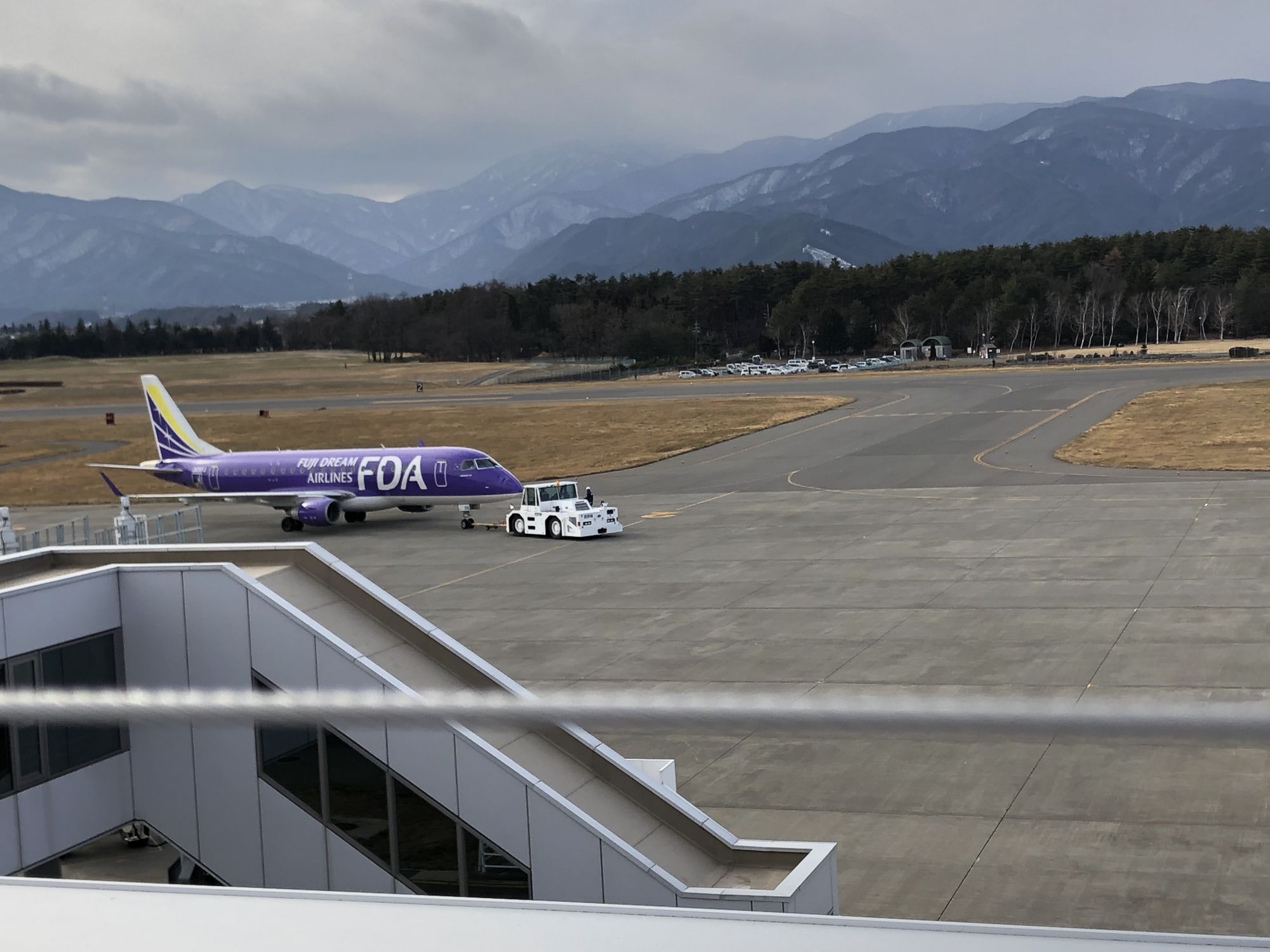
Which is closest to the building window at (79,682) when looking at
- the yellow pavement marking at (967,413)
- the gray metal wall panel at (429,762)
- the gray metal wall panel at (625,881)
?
the gray metal wall panel at (429,762)

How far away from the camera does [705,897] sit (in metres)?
14.9

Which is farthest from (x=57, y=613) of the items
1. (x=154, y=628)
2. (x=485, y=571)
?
(x=485, y=571)

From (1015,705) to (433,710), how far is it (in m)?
1.80

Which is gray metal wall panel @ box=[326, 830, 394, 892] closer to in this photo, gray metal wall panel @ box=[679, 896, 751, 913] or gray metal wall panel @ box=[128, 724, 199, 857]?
gray metal wall panel @ box=[128, 724, 199, 857]

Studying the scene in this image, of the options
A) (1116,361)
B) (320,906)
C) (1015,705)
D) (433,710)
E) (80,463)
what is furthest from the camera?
(1116,361)

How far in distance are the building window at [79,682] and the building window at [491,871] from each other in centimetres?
479

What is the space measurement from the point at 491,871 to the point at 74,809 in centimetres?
540

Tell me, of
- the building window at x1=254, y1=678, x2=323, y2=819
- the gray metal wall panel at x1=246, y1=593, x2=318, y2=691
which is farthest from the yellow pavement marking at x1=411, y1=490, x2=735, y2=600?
A: the gray metal wall panel at x1=246, y1=593, x2=318, y2=691

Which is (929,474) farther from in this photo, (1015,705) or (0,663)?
(1015,705)

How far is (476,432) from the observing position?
380 feet

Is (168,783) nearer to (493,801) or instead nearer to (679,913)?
(493,801)

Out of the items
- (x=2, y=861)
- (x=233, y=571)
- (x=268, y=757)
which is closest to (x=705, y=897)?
(x=268, y=757)

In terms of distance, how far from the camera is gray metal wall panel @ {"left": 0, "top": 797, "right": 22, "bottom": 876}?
15195mm

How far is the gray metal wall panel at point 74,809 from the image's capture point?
1557cm
